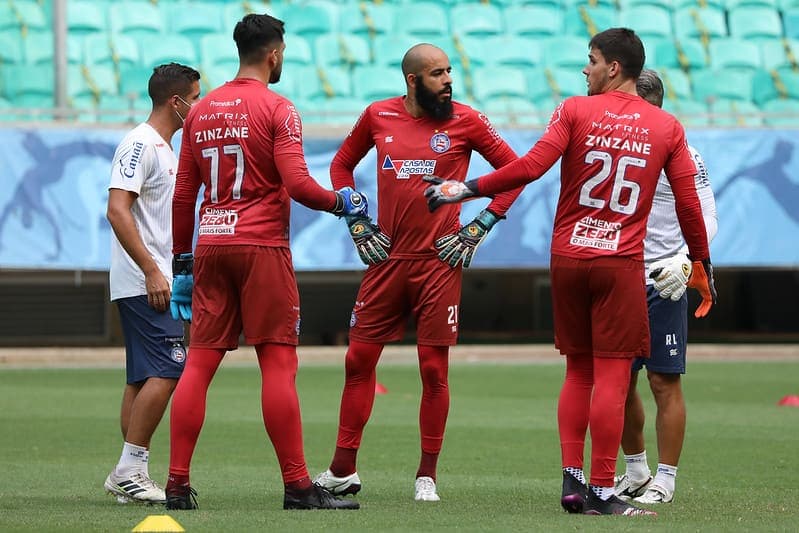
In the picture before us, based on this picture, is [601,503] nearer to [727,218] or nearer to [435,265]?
[435,265]

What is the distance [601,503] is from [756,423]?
5393mm

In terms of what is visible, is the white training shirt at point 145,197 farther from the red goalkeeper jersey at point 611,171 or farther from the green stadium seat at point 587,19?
the green stadium seat at point 587,19

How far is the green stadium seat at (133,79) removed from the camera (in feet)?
64.4

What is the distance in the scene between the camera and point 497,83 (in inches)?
818

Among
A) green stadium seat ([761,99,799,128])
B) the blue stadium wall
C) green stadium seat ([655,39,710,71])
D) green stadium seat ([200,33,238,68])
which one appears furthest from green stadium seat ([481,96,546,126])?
green stadium seat ([761,99,799,128])

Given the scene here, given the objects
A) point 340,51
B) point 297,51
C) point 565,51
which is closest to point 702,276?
point 297,51

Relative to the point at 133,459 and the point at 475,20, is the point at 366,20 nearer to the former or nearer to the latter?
the point at 475,20

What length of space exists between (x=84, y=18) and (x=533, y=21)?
7.06 metres

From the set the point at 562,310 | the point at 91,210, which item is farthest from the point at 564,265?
the point at 91,210

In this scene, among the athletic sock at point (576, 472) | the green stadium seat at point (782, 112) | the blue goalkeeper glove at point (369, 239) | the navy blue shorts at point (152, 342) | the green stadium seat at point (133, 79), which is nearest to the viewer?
the athletic sock at point (576, 472)

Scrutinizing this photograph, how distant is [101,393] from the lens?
1393 centimetres

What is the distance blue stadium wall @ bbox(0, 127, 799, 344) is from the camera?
17.4 m

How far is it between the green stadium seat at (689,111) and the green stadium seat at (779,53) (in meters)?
1.85

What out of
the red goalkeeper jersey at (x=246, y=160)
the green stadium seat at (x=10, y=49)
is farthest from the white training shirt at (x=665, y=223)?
the green stadium seat at (x=10, y=49)
